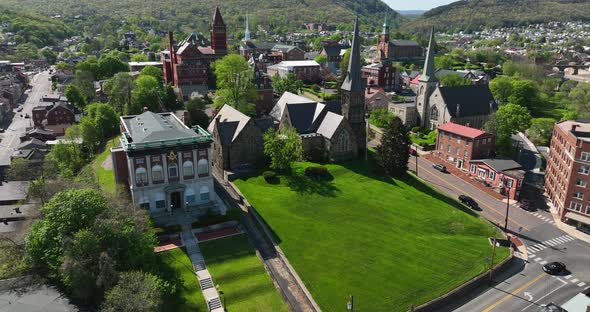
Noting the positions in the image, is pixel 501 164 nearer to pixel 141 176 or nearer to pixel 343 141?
pixel 343 141

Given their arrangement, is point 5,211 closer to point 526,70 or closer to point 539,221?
point 539,221

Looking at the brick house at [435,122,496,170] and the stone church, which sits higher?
the stone church

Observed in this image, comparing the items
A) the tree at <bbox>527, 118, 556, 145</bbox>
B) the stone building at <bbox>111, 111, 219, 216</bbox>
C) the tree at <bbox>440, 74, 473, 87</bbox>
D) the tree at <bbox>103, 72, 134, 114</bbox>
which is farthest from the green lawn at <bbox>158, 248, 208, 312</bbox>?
the tree at <bbox>440, 74, 473, 87</bbox>

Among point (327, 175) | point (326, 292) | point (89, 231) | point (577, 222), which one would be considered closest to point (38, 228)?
point (89, 231)

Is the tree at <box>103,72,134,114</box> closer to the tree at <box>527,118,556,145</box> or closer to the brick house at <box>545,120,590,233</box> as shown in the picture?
the brick house at <box>545,120,590,233</box>

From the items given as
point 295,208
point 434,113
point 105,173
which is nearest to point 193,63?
point 105,173

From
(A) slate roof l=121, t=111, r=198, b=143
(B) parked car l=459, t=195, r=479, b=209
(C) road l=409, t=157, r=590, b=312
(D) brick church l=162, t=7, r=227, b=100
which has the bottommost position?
(C) road l=409, t=157, r=590, b=312
